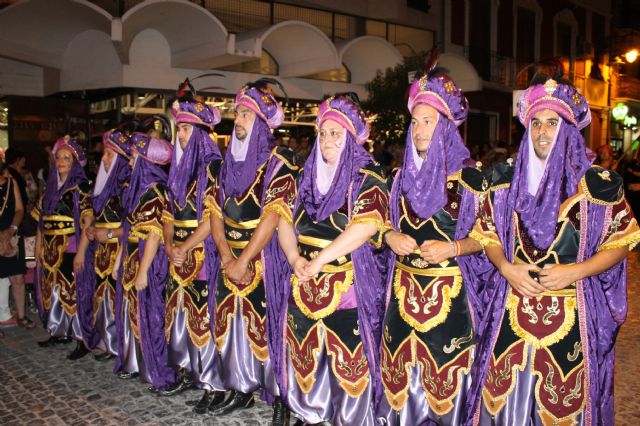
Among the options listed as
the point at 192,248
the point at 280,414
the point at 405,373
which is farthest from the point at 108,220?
the point at 405,373

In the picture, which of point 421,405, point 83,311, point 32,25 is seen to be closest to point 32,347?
point 83,311

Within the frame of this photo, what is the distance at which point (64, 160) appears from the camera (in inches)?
220

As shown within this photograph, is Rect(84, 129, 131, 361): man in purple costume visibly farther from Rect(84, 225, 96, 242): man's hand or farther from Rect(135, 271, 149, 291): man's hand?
Rect(135, 271, 149, 291): man's hand

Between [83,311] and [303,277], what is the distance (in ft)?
10.2

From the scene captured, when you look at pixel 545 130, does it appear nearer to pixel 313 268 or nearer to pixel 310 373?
pixel 313 268

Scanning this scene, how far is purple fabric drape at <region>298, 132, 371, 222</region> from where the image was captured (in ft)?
11.4

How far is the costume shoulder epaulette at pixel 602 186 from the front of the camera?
2.81m

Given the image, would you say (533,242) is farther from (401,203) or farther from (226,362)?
(226,362)

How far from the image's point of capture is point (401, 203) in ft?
11.3

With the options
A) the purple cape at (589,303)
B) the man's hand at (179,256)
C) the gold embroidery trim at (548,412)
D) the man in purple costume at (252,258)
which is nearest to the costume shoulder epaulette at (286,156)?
the man in purple costume at (252,258)

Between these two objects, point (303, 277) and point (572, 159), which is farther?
point (303, 277)

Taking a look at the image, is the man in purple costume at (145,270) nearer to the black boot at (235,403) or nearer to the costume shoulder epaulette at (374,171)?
the black boot at (235,403)

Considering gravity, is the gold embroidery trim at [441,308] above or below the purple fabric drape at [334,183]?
below

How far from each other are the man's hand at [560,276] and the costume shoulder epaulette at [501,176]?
20.8 inches
